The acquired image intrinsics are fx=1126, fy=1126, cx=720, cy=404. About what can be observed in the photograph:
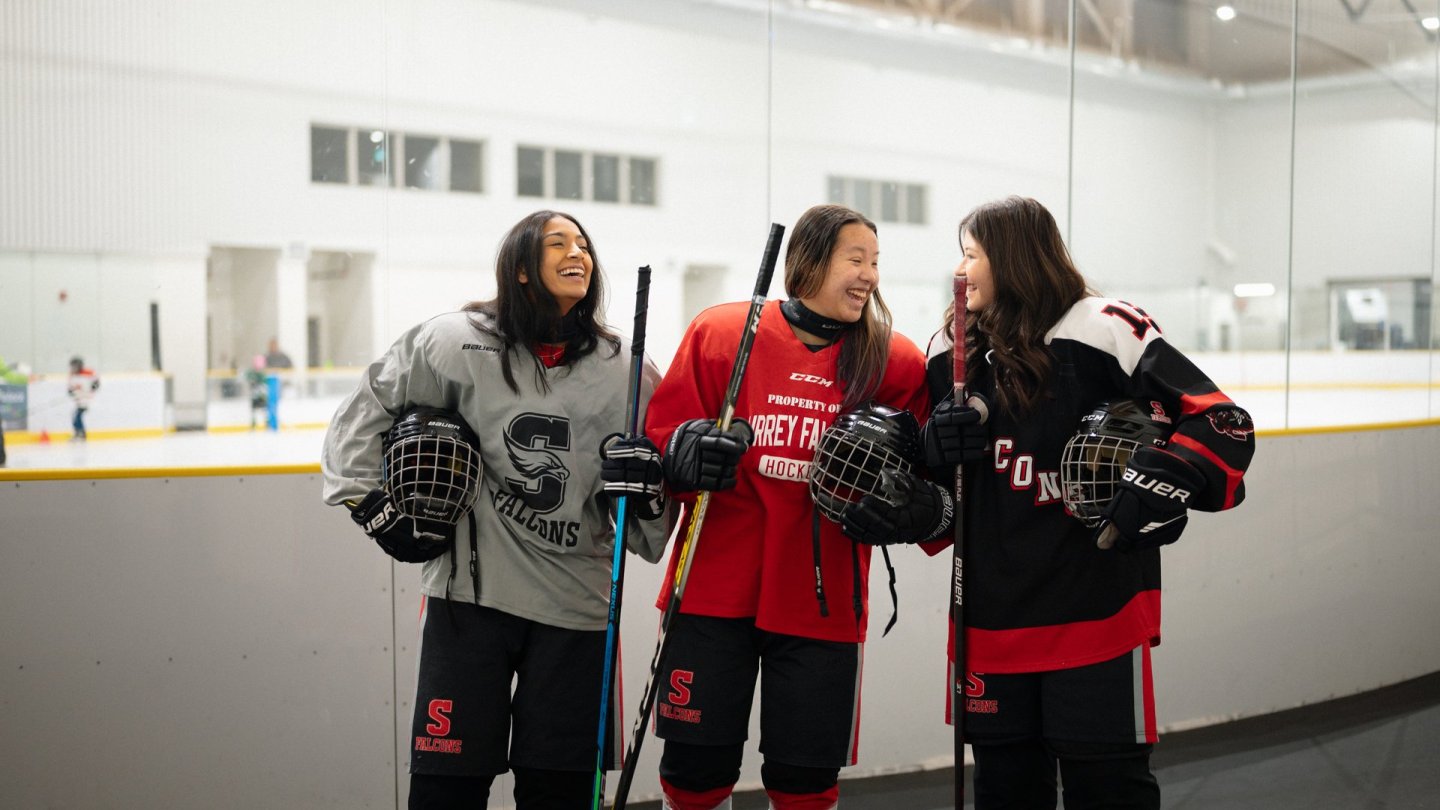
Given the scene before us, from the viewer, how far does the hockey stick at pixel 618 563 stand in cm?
179

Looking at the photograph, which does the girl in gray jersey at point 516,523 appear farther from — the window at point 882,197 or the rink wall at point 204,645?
the window at point 882,197

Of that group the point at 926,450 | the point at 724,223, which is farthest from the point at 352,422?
the point at 724,223

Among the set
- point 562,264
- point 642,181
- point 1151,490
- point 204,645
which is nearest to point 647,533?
point 562,264

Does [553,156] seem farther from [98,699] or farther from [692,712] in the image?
[692,712]

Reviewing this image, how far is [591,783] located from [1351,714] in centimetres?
278

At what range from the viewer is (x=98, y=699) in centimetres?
246

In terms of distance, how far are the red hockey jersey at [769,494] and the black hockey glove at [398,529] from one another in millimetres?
382

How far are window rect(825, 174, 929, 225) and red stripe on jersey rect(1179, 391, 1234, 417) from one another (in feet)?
10.6

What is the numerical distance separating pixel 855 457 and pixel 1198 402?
0.51 meters

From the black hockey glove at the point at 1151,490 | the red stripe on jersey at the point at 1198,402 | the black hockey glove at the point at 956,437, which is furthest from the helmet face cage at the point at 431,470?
the red stripe on jersey at the point at 1198,402

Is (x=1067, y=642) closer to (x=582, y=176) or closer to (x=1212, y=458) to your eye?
(x=1212, y=458)

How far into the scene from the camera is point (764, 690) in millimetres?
1804

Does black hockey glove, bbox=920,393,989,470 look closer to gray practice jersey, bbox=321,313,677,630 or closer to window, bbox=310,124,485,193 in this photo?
gray practice jersey, bbox=321,313,677,630

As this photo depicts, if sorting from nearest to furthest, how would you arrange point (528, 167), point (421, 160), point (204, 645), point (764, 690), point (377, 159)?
1. point (764, 690)
2. point (204, 645)
3. point (377, 159)
4. point (421, 160)
5. point (528, 167)
